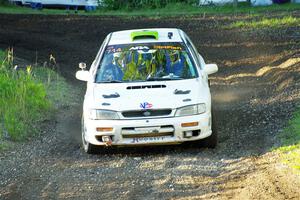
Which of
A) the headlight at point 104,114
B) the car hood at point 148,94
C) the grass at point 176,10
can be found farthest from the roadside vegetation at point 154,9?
the headlight at point 104,114

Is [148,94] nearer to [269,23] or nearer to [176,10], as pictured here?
[269,23]

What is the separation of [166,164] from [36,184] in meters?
1.66

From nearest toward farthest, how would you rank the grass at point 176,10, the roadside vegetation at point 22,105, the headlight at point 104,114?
the headlight at point 104,114 < the roadside vegetation at point 22,105 < the grass at point 176,10

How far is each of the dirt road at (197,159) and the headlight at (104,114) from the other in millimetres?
573

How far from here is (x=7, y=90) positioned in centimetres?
1447

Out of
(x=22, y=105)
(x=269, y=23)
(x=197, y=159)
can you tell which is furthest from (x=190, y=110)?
(x=269, y=23)

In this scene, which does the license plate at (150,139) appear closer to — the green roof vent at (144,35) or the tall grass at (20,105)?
the green roof vent at (144,35)

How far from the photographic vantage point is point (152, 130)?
34.1 feet

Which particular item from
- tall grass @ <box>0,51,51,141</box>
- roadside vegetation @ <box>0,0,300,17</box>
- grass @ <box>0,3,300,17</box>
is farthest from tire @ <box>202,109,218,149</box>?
roadside vegetation @ <box>0,0,300,17</box>

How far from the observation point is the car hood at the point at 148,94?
34.3 ft

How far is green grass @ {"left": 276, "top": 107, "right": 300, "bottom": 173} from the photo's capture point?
364 inches

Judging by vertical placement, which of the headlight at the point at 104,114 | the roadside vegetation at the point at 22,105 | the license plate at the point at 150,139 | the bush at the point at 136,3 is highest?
the headlight at the point at 104,114

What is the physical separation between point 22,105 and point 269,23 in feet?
49.7

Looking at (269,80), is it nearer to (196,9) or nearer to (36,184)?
(36,184)
